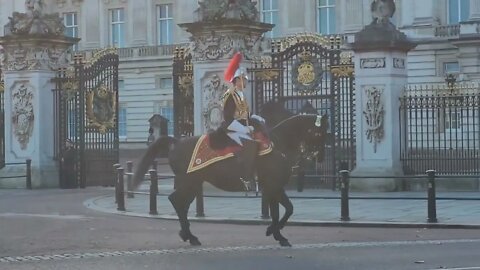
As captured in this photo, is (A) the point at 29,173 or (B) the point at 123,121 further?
(B) the point at 123,121

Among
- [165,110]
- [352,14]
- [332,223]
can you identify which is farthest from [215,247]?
[165,110]

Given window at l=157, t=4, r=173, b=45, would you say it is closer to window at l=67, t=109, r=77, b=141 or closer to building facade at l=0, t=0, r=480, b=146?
building facade at l=0, t=0, r=480, b=146

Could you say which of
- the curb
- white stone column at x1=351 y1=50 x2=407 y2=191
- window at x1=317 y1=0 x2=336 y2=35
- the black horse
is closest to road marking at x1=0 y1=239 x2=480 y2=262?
the black horse

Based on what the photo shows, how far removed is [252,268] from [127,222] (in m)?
6.74

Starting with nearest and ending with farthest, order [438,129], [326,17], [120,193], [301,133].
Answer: [301,133] < [120,193] < [438,129] < [326,17]

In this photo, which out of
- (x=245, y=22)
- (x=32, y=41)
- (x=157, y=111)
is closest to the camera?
(x=245, y=22)

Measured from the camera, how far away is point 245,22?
24.8 meters

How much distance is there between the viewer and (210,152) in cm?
1376

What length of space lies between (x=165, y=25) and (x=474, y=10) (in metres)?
23.5

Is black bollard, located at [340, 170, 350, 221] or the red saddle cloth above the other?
the red saddle cloth

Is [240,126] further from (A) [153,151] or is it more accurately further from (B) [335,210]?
(B) [335,210]

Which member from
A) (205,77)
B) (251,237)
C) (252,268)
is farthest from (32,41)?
(252,268)

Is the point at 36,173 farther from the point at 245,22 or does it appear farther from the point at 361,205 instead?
the point at 361,205

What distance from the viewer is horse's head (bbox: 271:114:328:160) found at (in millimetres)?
13656
